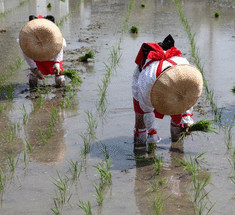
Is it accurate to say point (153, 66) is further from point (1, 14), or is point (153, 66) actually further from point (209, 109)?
point (1, 14)

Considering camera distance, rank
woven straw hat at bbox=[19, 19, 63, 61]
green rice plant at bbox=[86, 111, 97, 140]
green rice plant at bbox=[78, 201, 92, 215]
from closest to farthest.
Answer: green rice plant at bbox=[78, 201, 92, 215], green rice plant at bbox=[86, 111, 97, 140], woven straw hat at bbox=[19, 19, 63, 61]

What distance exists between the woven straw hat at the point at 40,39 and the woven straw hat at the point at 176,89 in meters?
2.14

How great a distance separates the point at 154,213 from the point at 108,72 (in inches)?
135

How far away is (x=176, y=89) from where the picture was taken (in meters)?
3.27

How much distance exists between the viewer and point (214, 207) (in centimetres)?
283

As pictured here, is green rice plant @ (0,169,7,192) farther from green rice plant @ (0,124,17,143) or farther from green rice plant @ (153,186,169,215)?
green rice plant @ (153,186,169,215)

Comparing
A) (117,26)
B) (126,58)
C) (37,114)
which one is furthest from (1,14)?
(37,114)

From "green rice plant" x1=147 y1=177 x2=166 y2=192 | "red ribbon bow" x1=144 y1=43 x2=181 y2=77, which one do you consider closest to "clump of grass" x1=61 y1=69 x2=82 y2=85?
"red ribbon bow" x1=144 y1=43 x2=181 y2=77

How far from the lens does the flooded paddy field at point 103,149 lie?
9.62 ft

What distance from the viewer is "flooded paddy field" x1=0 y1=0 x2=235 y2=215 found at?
2.93 meters

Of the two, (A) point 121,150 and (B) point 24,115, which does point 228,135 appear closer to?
(A) point 121,150

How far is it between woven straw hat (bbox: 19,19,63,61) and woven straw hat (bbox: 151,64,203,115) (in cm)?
214

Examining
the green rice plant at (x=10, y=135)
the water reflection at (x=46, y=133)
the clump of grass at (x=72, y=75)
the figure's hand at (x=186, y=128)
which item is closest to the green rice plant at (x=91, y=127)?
the water reflection at (x=46, y=133)

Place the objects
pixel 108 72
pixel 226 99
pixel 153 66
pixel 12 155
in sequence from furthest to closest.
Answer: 1. pixel 108 72
2. pixel 226 99
3. pixel 12 155
4. pixel 153 66
